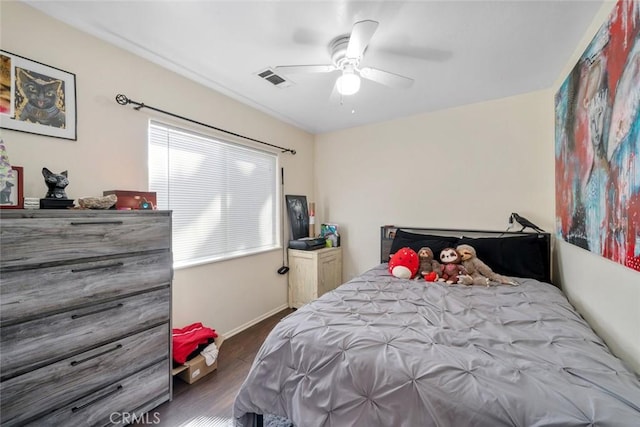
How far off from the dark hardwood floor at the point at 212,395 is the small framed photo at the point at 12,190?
1.41 meters

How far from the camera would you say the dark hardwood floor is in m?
1.57

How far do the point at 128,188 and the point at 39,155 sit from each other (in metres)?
0.48

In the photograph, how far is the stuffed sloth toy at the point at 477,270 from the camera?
6.91 feet

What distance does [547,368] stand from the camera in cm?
98

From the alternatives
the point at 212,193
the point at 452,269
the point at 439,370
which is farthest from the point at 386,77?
the point at 212,193

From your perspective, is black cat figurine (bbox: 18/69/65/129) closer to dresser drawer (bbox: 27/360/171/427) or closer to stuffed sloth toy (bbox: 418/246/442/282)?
dresser drawer (bbox: 27/360/171/427)

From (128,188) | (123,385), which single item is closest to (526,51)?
(128,188)

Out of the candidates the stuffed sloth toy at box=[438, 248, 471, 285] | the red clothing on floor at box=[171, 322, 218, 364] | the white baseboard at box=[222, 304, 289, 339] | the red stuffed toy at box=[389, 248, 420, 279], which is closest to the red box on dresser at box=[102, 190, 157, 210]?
the red clothing on floor at box=[171, 322, 218, 364]

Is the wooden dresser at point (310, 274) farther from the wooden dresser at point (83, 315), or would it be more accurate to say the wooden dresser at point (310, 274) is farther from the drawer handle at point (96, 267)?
the drawer handle at point (96, 267)

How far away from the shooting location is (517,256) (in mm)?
2303

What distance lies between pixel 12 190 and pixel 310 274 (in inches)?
100

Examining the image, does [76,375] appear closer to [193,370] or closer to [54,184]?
[193,370]

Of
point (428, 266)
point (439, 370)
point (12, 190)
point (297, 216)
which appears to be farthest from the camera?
point (297, 216)

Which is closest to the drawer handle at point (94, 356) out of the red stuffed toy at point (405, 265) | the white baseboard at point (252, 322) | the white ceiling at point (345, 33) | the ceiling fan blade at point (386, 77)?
the white baseboard at point (252, 322)
